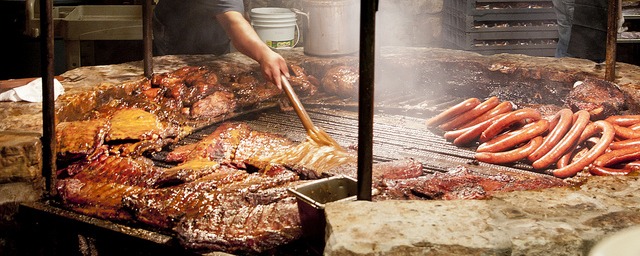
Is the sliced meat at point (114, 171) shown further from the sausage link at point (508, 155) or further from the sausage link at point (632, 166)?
the sausage link at point (632, 166)

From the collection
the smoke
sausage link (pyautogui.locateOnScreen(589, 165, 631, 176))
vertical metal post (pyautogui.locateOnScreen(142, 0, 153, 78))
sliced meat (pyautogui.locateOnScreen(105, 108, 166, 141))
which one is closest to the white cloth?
sliced meat (pyautogui.locateOnScreen(105, 108, 166, 141))

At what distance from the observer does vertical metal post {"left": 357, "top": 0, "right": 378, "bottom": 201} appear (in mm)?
2881

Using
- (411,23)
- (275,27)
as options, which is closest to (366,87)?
(275,27)

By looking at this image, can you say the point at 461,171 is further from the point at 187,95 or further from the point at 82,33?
the point at 82,33

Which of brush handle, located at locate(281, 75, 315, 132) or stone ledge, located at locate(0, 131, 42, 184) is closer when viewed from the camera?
stone ledge, located at locate(0, 131, 42, 184)

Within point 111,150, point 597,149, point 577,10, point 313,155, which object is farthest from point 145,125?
point 577,10

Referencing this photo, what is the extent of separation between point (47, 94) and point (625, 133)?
4539 mm

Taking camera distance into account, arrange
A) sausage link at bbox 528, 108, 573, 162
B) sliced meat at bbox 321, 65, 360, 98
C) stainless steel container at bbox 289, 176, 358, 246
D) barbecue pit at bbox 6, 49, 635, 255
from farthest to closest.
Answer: sliced meat at bbox 321, 65, 360, 98 → barbecue pit at bbox 6, 49, 635, 255 → sausage link at bbox 528, 108, 573, 162 → stainless steel container at bbox 289, 176, 358, 246

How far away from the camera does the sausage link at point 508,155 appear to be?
516 cm

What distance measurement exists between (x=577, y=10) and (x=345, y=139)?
18.2 feet

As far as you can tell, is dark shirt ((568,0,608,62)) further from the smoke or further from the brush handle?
the brush handle

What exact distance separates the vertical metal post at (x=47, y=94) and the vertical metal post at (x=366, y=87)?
2331 millimetres

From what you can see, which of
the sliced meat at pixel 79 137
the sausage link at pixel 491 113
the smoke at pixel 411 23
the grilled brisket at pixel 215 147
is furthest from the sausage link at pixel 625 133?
the smoke at pixel 411 23

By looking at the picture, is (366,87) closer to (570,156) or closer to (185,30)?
(570,156)
